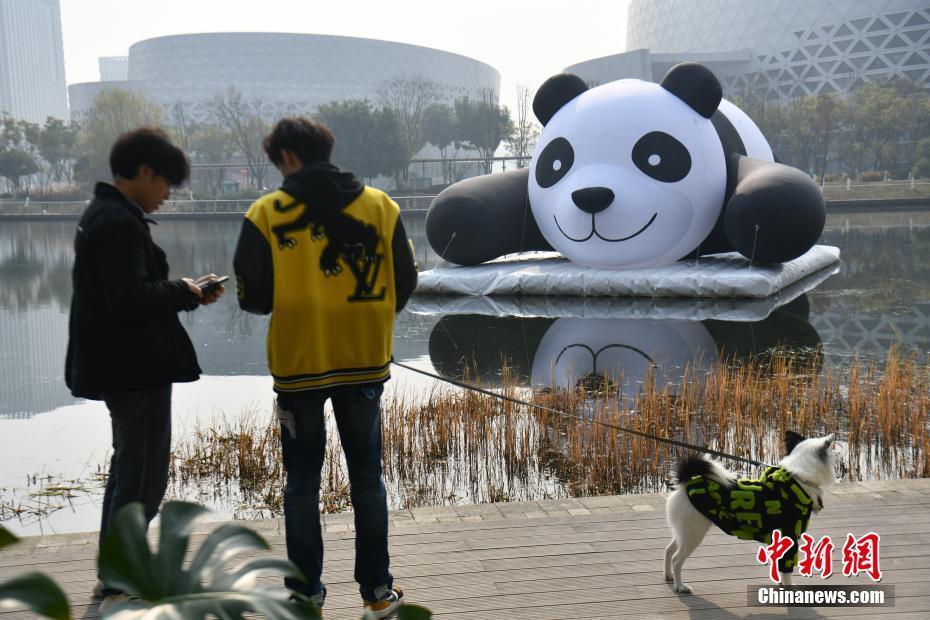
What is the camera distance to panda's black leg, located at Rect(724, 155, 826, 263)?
1066 cm

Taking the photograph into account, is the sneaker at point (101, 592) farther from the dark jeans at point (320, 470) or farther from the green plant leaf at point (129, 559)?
the green plant leaf at point (129, 559)

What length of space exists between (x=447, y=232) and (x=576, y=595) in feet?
32.4

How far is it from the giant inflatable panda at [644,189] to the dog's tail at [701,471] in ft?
27.7

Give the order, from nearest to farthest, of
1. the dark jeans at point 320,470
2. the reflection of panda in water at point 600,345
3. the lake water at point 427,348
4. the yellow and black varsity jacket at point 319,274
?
1. the yellow and black varsity jacket at point 319,274
2. the dark jeans at point 320,470
3. the lake water at point 427,348
4. the reflection of panda in water at point 600,345

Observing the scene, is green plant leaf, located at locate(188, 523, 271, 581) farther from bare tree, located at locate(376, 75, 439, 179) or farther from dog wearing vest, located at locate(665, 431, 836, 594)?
bare tree, located at locate(376, 75, 439, 179)

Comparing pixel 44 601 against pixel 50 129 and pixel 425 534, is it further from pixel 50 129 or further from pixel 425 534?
pixel 50 129

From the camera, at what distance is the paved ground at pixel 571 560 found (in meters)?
2.75

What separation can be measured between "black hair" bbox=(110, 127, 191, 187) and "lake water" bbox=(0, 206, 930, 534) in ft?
8.06

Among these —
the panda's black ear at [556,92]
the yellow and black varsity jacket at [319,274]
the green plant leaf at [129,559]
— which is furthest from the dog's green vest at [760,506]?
the panda's black ear at [556,92]

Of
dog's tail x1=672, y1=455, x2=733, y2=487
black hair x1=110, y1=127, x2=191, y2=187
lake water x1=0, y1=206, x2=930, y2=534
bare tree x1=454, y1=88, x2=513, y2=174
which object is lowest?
lake water x1=0, y1=206, x2=930, y2=534

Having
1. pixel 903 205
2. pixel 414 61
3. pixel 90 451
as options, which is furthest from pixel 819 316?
pixel 414 61

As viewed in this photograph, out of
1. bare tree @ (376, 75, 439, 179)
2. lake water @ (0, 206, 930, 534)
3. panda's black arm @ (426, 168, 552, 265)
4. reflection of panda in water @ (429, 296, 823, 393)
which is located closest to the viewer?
lake water @ (0, 206, 930, 534)

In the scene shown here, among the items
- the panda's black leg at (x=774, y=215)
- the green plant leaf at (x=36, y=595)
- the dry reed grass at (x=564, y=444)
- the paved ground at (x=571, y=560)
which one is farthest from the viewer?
the panda's black leg at (x=774, y=215)

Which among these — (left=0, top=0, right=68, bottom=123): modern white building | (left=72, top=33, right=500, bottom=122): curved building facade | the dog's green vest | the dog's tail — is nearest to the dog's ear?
the dog's green vest
